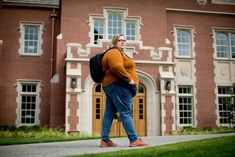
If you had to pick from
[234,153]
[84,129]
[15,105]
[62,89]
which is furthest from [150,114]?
[234,153]

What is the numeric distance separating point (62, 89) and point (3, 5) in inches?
235

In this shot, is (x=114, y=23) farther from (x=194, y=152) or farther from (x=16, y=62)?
(x=194, y=152)

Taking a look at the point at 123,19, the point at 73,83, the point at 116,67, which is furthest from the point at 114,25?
the point at 116,67

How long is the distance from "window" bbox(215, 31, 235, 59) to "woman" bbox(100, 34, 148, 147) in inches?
618

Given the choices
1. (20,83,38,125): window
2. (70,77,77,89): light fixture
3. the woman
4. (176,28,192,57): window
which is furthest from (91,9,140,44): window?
the woman

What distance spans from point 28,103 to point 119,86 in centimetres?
1346

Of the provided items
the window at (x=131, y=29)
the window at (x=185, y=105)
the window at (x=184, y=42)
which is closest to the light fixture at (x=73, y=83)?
the window at (x=131, y=29)

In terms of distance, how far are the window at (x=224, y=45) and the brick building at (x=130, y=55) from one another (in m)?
0.06

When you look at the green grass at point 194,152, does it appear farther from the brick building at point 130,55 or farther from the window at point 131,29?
the window at point 131,29

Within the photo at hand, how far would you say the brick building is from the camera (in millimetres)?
16062

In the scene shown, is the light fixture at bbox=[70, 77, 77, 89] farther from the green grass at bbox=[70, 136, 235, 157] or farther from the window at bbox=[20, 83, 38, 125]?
the green grass at bbox=[70, 136, 235, 157]

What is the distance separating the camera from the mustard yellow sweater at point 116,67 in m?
5.44

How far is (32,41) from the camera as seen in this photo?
61.9ft

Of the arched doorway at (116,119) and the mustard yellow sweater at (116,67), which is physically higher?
the mustard yellow sweater at (116,67)
